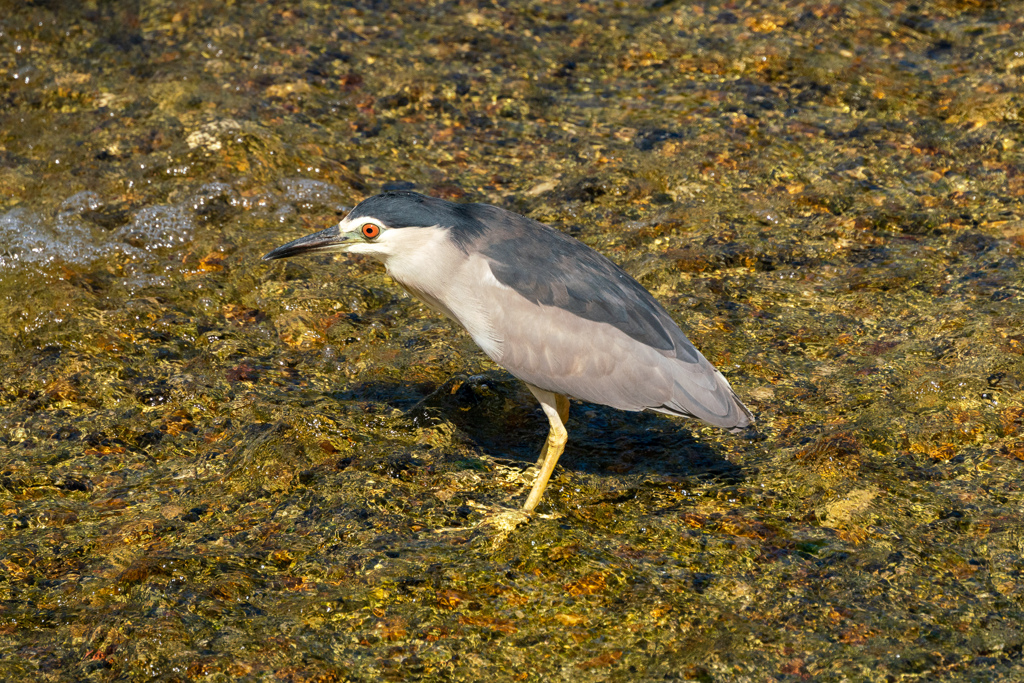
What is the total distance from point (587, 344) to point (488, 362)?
42.9 inches

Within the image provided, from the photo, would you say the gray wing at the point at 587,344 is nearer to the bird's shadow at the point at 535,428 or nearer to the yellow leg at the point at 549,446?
the yellow leg at the point at 549,446

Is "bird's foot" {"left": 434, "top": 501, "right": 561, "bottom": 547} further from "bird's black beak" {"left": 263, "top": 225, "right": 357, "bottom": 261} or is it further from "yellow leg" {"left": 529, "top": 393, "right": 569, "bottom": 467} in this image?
"bird's black beak" {"left": 263, "top": 225, "right": 357, "bottom": 261}

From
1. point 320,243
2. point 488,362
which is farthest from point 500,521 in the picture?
point 320,243

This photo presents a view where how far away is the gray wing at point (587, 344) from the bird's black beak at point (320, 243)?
58 cm

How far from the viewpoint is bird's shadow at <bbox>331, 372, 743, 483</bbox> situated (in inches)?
174

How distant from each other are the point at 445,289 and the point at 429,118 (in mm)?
3035

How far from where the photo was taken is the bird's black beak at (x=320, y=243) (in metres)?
4.19

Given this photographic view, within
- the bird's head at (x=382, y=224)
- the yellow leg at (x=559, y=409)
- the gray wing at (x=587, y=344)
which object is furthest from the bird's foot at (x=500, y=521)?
the bird's head at (x=382, y=224)

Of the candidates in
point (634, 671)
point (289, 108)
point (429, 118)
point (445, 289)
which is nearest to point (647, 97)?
point (429, 118)

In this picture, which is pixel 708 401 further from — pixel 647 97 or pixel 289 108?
pixel 289 108

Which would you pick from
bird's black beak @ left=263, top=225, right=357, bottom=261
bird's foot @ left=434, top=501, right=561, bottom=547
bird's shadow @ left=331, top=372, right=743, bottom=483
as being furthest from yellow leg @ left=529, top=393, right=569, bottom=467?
bird's black beak @ left=263, top=225, right=357, bottom=261

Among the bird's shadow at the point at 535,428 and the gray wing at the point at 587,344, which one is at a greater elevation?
the gray wing at the point at 587,344

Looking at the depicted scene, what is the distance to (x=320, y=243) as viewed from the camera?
4.20 meters

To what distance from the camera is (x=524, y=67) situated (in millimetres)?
7285
